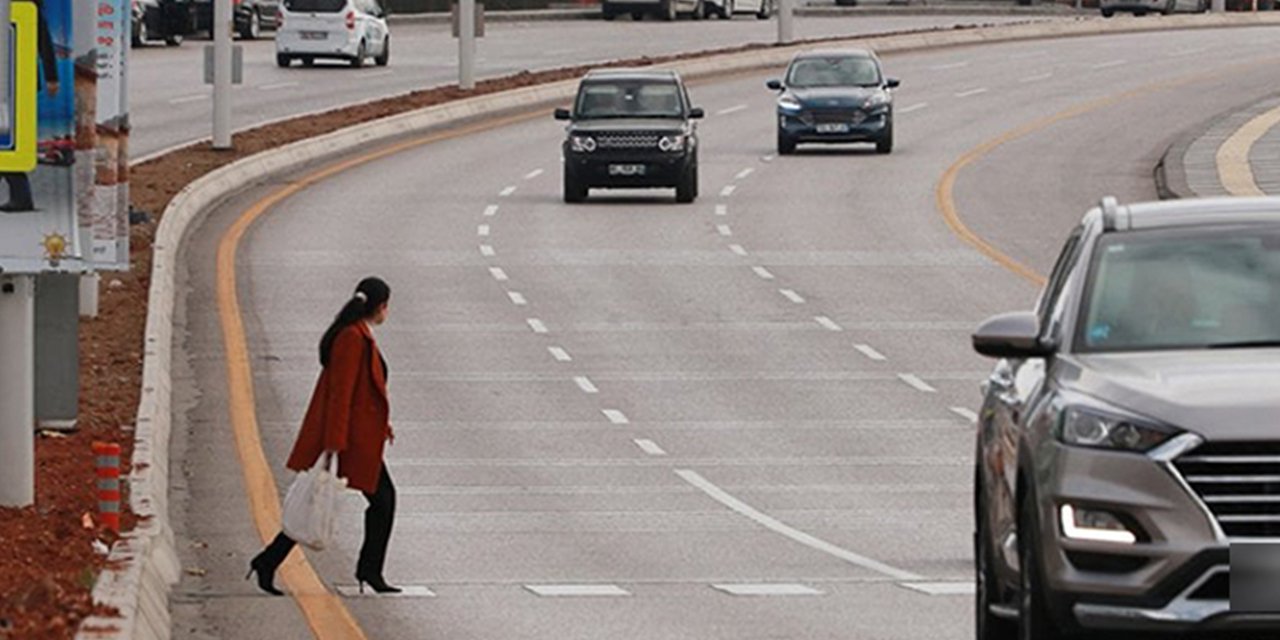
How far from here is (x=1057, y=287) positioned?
13289 mm

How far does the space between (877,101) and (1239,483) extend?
44326 millimetres

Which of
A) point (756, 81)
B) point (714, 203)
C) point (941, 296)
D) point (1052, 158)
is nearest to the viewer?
point (941, 296)

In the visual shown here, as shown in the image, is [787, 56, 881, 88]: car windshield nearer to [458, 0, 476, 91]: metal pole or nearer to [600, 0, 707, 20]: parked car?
[458, 0, 476, 91]: metal pole

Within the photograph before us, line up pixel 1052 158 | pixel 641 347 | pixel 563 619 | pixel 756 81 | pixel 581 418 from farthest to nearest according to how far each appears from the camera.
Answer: pixel 756 81
pixel 1052 158
pixel 641 347
pixel 581 418
pixel 563 619

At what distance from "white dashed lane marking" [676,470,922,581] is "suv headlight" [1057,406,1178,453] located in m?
7.24

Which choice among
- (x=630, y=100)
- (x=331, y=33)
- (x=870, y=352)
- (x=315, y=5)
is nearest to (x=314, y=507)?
(x=870, y=352)

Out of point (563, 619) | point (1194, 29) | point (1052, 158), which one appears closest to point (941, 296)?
point (1052, 158)

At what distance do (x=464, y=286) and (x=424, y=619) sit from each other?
71.8 ft

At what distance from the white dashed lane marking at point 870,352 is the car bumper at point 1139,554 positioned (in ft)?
69.9

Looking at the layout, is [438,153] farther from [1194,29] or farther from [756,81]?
[1194,29]

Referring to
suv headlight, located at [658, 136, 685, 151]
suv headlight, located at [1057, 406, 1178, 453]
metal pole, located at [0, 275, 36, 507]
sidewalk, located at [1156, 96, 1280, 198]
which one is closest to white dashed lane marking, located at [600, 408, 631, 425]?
metal pole, located at [0, 275, 36, 507]

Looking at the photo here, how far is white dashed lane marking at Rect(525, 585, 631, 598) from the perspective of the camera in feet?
59.2

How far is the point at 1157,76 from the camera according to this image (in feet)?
235

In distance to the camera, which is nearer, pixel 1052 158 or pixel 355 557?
pixel 355 557
